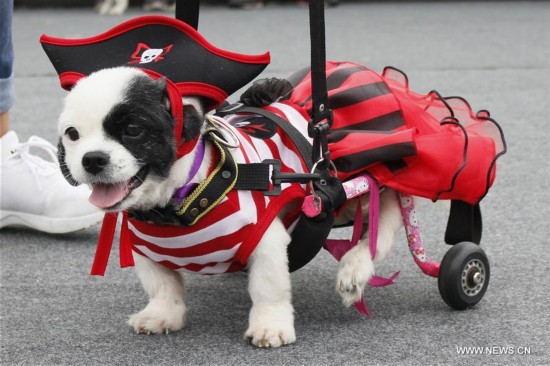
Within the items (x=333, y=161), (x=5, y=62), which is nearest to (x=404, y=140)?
(x=333, y=161)

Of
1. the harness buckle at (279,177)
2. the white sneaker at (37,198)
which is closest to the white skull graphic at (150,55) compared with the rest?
the harness buckle at (279,177)

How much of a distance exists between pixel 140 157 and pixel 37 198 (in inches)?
35.5

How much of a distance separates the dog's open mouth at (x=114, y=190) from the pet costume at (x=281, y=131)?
0.08 metres

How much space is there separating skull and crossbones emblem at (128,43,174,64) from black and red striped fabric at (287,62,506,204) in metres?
0.38

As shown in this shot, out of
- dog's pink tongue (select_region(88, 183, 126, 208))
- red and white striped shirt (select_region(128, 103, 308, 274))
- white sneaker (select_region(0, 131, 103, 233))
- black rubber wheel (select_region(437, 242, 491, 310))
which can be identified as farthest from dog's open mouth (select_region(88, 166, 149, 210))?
white sneaker (select_region(0, 131, 103, 233))

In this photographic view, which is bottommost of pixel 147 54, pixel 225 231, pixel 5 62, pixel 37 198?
pixel 37 198

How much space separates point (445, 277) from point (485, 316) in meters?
0.11

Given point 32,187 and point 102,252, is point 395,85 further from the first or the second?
point 32,187

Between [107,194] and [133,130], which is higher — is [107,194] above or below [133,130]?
below

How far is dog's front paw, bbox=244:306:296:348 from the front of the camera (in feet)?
5.00

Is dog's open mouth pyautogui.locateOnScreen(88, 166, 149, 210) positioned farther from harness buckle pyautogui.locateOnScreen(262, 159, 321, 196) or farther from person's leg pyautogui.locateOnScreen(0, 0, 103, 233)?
person's leg pyautogui.locateOnScreen(0, 0, 103, 233)

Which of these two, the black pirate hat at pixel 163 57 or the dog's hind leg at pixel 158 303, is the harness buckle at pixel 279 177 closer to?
the black pirate hat at pixel 163 57

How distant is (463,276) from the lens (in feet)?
5.38

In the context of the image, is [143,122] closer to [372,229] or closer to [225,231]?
[225,231]
